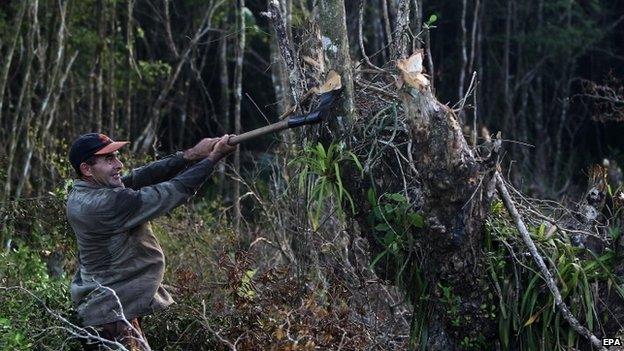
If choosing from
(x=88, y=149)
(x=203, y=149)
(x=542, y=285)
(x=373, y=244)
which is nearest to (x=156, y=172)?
(x=203, y=149)

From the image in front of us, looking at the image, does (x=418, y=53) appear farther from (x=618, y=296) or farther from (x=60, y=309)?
(x=60, y=309)

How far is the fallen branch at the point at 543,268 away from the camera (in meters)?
5.81

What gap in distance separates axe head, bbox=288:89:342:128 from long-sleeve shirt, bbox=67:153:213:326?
60 cm

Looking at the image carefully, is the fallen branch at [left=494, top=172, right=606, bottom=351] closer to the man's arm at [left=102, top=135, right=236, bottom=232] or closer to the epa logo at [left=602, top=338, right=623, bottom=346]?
the epa logo at [left=602, top=338, right=623, bottom=346]

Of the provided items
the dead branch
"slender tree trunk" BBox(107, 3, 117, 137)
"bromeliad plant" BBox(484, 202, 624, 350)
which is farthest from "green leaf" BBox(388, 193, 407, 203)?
"slender tree trunk" BBox(107, 3, 117, 137)

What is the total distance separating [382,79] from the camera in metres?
6.57

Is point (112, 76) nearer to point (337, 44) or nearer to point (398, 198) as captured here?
point (337, 44)

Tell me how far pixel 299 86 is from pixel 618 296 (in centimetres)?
227

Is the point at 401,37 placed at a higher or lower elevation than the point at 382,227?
higher

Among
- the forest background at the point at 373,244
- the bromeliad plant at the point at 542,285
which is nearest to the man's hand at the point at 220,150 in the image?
the forest background at the point at 373,244

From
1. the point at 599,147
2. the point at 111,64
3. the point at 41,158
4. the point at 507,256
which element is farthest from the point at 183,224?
the point at 599,147

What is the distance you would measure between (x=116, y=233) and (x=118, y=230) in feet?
0.11

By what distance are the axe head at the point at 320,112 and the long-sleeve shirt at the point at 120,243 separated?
1.97 ft

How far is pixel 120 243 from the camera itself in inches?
250
